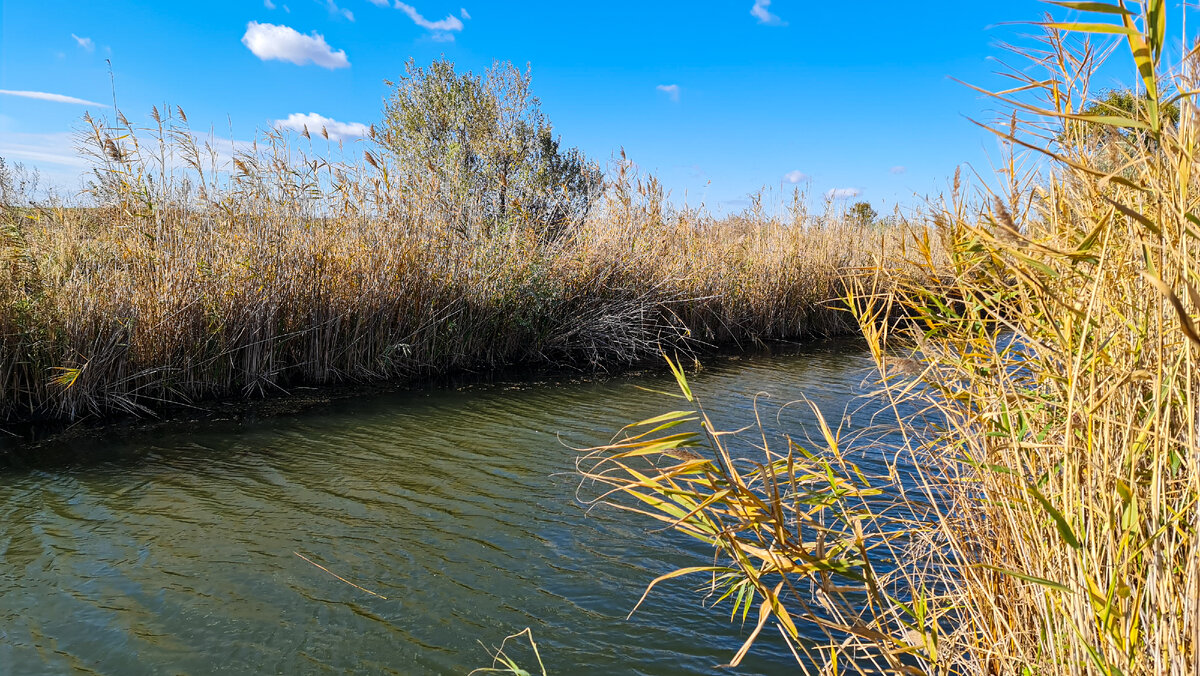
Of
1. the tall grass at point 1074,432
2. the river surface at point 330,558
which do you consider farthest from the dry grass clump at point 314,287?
the tall grass at point 1074,432

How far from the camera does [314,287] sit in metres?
7.43

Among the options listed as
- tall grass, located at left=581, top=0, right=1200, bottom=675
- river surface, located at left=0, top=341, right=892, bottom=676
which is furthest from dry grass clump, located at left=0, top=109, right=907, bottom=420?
tall grass, located at left=581, top=0, right=1200, bottom=675

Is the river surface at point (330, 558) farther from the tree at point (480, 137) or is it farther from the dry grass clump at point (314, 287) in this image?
the tree at point (480, 137)

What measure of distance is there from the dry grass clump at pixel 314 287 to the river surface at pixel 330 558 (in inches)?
34.5

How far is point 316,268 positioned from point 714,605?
6.02 meters

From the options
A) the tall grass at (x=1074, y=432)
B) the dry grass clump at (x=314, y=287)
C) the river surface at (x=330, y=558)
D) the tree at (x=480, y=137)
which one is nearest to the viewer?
the tall grass at (x=1074, y=432)

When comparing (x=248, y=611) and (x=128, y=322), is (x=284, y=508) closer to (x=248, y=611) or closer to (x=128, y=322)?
(x=248, y=611)

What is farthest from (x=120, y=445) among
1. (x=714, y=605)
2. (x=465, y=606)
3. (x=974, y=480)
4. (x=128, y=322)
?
(x=974, y=480)

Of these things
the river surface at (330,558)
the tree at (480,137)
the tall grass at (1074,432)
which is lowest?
the river surface at (330,558)

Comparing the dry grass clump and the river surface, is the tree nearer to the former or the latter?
the dry grass clump

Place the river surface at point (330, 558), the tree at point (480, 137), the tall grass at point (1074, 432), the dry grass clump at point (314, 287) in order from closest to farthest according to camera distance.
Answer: the tall grass at point (1074, 432) < the river surface at point (330, 558) < the dry grass clump at point (314, 287) < the tree at point (480, 137)

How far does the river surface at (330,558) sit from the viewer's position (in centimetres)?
284

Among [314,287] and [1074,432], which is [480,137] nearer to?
[314,287]

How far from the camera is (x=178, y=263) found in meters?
6.50
